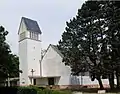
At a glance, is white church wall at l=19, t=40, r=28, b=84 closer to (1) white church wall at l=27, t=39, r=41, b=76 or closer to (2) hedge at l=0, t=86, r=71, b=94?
(1) white church wall at l=27, t=39, r=41, b=76

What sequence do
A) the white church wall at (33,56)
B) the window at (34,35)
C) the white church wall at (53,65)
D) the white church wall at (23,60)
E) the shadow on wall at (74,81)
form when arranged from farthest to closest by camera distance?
1. the window at (34,35)
2. the white church wall at (33,56)
3. the white church wall at (23,60)
4. the white church wall at (53,65)
5. the shadow on wall at (74,81)

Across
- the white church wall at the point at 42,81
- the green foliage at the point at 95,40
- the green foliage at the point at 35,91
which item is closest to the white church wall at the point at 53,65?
the white church wall at the point at 42,81

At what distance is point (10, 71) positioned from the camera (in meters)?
31.7

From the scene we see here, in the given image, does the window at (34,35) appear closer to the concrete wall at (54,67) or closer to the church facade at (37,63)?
the church facade at (37,63)

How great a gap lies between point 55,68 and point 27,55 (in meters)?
6.89

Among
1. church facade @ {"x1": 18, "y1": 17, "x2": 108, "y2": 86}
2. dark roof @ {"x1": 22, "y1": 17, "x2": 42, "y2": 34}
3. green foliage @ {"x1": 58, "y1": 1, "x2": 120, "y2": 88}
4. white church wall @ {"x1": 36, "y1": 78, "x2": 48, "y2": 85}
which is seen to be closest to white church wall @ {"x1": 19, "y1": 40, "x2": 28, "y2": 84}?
church facade @ {"x1": 18, "y1": 17, "x2": 108, "y2": 86}

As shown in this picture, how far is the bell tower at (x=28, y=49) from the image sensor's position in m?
57.2

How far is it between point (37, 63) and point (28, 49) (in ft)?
13.2

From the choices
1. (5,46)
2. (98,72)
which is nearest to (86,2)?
(98,72)

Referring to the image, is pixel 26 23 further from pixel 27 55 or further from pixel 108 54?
pixel 108 54

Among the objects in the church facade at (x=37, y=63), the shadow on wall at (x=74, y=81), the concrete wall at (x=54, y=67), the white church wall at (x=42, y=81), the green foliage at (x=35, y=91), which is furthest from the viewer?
the white church wall at (x=42, y=81)

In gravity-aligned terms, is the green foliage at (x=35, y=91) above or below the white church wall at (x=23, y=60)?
below

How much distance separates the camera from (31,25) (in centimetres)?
6256

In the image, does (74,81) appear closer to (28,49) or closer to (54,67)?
(54,67)
